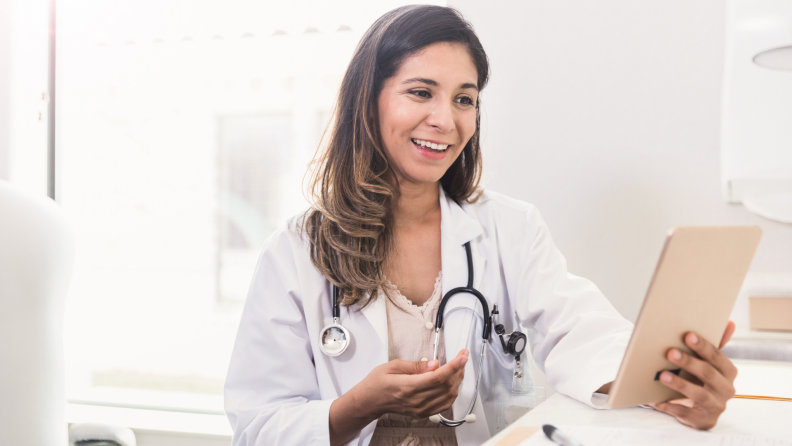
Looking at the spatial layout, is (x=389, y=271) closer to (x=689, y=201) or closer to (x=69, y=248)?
(x=69, y=248)

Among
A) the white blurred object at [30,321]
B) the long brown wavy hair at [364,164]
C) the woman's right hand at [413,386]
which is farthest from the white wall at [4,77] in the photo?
the woman's right hand at [413,386]

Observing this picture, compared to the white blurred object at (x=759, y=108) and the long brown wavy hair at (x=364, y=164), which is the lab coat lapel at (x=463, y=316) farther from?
the white blurred object at (x=759, y=108)

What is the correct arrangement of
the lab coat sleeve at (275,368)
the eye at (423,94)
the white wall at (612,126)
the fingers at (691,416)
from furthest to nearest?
the white wall at (612,126) → the eye at (423,94) → the lab coat sleeve at (275,368) → the fingers at (691,416)

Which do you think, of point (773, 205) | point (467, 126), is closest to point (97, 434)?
point (467, 126)

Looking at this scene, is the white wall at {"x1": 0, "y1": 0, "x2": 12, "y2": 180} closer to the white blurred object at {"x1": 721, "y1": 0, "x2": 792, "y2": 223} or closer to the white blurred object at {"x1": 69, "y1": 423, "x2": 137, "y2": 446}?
the white blurred object at {"x1": 69, "y1": 423, "x2": 137, "y2": 446}

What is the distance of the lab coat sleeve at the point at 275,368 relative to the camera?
897 millimetres

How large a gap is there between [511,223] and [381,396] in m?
0.52

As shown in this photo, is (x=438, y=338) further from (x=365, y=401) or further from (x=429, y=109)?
(x=429, y=109)

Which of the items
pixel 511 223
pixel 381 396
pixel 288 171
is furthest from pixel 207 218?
pixel 381 396

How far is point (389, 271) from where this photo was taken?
1140 mm

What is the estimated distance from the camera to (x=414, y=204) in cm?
123

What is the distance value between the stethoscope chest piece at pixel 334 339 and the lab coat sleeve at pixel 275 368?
0.14 ft

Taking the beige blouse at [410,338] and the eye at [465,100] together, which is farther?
the eye at [465,100]

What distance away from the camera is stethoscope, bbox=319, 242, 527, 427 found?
3.28 ft
